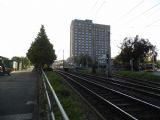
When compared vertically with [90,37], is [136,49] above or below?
below

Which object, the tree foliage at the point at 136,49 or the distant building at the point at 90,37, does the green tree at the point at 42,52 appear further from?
the tree foliage at the point at 136,49

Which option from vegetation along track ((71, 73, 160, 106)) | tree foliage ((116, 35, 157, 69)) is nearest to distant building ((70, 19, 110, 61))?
tree foliage ((116, 35, 157, 69))

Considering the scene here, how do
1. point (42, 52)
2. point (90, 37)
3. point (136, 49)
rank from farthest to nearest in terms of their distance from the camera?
point (90, 37) → point (42, 52) → point (136, 49)

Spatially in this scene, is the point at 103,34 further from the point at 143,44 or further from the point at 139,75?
the point at 139,75

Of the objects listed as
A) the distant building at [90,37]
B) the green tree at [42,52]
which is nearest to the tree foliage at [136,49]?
the distant building at [90,37]

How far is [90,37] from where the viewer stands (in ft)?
285

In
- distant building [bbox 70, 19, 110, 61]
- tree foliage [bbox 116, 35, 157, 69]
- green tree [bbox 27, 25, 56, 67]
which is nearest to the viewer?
distant building [bbox 70, 19, 110, 61]

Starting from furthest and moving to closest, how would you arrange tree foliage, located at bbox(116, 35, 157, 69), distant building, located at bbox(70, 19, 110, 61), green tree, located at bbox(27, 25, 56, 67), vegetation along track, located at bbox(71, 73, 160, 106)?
green tree, located at bbox(27, 25, 56, 67), tree foliage, located at bbox(116, 35, 157, 69), distant building, located at bbox(70, 19, 110, 61), vegetation along track, located at bbox(71, 73, 160, 106)

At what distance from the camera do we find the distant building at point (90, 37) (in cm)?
5294

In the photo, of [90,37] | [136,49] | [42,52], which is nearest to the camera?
[136,49]

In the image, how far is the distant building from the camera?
5294cm

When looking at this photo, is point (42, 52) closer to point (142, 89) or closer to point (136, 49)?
point (136, 49)

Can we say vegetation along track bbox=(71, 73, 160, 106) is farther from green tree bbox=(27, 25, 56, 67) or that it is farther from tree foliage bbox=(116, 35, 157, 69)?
green tree bbox=(27, 25, 56, 67)

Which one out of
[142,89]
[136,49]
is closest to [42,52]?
[136,49]
